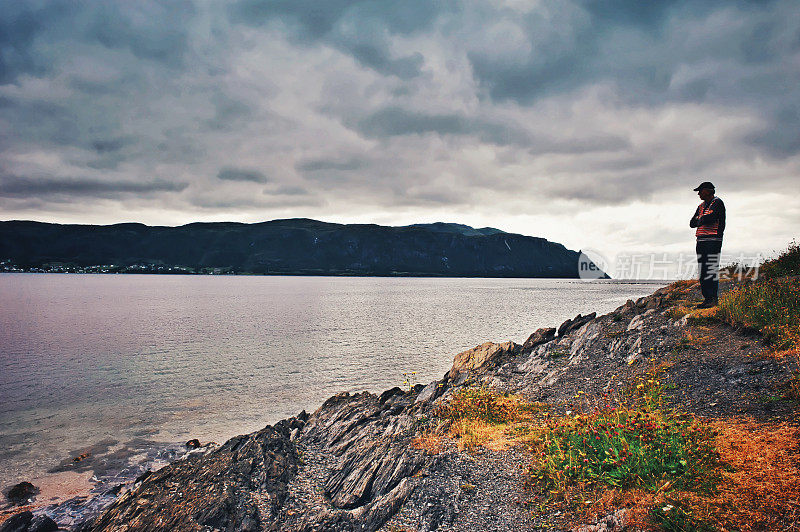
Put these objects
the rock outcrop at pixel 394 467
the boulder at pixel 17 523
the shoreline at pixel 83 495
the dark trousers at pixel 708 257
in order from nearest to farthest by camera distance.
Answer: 1. the rock outcrop at pixel 394 467
2. the boulder at pixel 17 523
3. the shoreline at pixel 83 495
4. the dark trousers at pixel 708 257

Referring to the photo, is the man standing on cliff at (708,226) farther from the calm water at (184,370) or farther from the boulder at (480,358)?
the calm water at (184,370)

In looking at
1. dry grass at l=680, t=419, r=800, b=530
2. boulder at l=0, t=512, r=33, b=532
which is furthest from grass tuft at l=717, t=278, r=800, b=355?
boulder at l=0, t=512, r=33, b=532

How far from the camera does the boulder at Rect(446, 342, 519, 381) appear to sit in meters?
24.2

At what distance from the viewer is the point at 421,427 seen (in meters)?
13.1

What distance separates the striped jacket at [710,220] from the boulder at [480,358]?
12.1m

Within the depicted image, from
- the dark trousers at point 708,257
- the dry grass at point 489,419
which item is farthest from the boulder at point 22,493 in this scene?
the dark trousers at point 708,257

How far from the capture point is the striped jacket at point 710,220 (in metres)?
16.0

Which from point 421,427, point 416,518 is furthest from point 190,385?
point 416,518

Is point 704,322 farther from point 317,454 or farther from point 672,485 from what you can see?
point 317,454

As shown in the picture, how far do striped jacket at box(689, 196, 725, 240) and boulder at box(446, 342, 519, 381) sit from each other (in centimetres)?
1211

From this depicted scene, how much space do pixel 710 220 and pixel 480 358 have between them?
13.8 m

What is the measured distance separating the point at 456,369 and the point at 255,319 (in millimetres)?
53641

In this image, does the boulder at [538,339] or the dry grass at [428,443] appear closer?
the dry grass at [428,443]

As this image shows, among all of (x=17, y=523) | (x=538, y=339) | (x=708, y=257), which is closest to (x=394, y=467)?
(x=17, y=523)
